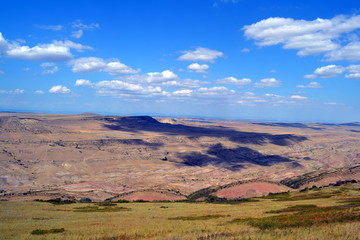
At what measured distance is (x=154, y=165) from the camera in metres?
117

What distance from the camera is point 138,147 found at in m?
142

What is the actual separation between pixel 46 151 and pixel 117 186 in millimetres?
41701

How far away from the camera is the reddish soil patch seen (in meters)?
71.8

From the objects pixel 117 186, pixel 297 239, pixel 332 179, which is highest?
pixel 297 239

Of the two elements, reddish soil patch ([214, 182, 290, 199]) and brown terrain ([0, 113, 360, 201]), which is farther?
brown terrain ([0, 113, 360, 201])

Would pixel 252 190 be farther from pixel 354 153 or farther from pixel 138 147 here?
pixel 354 153

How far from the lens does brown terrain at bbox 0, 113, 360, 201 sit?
79.6 meters

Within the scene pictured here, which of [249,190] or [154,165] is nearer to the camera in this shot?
[249,190]

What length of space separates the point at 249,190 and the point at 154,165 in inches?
1965

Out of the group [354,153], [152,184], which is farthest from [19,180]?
[354,153]

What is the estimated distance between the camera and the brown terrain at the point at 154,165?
79.6 meters

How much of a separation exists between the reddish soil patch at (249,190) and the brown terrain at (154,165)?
221 millimetres

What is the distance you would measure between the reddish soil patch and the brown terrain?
0.22 metres

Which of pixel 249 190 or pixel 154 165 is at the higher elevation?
pixel 249 190
